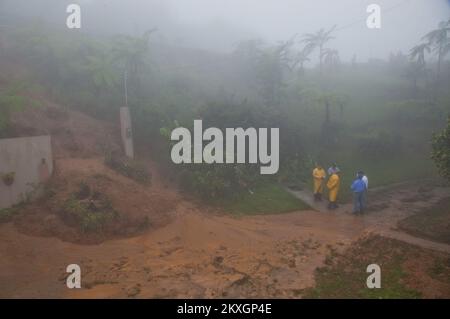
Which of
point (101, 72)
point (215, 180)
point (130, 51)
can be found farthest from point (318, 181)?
point (130, 51)

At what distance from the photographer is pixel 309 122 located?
20000 mm

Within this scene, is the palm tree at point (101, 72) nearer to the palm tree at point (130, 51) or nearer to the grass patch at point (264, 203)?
the palm tree at point (130, 51)

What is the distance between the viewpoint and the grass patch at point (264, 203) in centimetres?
1146

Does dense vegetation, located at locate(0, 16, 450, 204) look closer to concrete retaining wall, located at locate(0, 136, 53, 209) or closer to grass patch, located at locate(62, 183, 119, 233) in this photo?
concrete retaining wall, located at locate(0, 136, 53, 209)

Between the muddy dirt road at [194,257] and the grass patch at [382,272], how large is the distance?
334 millimetres

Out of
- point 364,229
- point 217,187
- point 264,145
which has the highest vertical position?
point 264,145

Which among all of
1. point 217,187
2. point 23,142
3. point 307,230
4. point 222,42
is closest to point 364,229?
point 307,230

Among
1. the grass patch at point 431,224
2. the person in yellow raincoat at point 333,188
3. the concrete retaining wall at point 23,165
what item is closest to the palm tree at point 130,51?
the concrete retaining wall at point 23,165

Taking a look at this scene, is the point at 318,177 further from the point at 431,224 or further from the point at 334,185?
the point at 431,224

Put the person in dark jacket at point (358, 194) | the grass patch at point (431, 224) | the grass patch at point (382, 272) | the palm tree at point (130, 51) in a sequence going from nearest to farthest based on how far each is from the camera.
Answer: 1. the grass patch at point (382, 272)
2. the grass patch at point (431, 224)
3. the person in dark jacket at point (358, 194)
4. the palm tree at point (130, 51)

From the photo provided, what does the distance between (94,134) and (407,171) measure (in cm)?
1312

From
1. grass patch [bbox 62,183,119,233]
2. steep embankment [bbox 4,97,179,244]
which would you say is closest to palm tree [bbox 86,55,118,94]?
steep embankment [bbox 4,97,179,244]

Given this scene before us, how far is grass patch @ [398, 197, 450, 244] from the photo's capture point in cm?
936

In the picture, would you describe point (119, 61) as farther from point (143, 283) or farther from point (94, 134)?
point (143, 283)
